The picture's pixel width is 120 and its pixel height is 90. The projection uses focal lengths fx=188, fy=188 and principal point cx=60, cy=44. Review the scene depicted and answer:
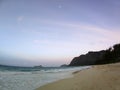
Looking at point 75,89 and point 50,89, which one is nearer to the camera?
point 75,89

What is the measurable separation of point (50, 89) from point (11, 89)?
106 inches

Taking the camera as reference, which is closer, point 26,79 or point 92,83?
point 92,83

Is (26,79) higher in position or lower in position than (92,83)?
higher

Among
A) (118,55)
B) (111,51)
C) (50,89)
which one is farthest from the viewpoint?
(111,51)

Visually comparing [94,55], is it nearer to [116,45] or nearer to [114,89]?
[116,45]

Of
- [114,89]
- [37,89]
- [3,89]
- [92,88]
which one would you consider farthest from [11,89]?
[114,89]

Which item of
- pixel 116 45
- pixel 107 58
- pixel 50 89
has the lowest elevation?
pixel 50 89

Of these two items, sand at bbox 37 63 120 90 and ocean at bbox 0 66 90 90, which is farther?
ocean at bbox 0 66 90 90

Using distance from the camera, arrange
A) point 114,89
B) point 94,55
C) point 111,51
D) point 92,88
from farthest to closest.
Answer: point 94,55 → point 111,51 → point 92,88 → point 114,89

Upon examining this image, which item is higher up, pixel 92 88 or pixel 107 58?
pixel 107 58

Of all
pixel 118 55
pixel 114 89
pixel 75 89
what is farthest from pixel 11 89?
pixel 118 55

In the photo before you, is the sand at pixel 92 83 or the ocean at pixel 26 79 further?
the ocean at pixel 26 79

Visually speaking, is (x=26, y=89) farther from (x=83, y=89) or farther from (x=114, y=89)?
(x=114, y=89)

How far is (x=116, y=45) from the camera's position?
88.4 metres
